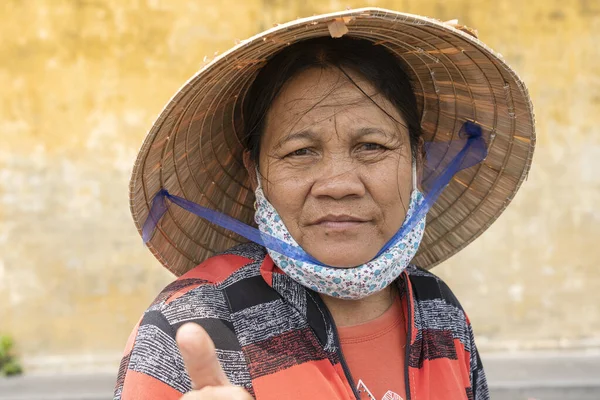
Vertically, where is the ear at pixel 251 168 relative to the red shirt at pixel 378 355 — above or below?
above

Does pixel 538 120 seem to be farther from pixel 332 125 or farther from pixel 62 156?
pixel 332 125

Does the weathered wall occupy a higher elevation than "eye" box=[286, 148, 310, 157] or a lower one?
higher

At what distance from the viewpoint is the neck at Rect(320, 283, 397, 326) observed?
187 cm

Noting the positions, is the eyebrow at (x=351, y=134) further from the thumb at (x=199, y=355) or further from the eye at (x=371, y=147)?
the thumb at (x=199, y=355)

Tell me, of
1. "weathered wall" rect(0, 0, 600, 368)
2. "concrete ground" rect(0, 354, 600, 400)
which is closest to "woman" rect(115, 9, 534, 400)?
"concrete ground" rect(0, 354, 600, 400)

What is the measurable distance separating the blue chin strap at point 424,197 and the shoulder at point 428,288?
0.22 metres

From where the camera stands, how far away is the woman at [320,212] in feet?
5.34

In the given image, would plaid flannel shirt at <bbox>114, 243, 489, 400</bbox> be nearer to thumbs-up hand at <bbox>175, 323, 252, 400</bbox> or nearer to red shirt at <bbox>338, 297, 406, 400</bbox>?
red shirt at <bbox>338, 297, 406, 400</bbox>

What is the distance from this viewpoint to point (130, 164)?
240 inches

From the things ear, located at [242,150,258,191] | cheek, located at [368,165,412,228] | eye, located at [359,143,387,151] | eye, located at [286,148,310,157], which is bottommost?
cheek, located at [368,165,412,228]

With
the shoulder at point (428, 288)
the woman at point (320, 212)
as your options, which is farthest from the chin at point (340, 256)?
the shoulder at point (428, 288)

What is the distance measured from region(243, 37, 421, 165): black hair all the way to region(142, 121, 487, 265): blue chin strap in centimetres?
18

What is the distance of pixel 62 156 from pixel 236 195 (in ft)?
13.7

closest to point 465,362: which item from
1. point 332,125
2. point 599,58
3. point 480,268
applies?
point 332,125
